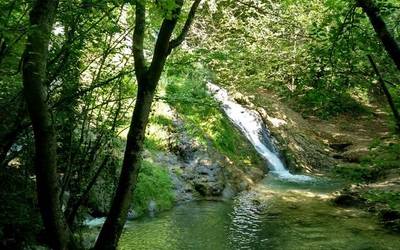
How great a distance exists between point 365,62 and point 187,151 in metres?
6.88

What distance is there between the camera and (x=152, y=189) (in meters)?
10.6

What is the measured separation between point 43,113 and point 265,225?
6569 mm

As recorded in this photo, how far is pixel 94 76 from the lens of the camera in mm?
5938

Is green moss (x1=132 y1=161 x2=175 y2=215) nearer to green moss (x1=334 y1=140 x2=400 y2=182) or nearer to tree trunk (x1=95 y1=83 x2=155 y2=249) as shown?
tree trunk (x1=95 y1=83 x2=155 y2=249)

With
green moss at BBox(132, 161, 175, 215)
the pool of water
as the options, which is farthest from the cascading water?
green moss at BBox(132, 161, 175, 215)

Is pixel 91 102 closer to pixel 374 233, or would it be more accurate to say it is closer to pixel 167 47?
pixel 167 47

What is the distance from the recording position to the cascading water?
51.6ft

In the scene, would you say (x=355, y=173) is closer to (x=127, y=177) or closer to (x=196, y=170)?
(x=127, y=177)

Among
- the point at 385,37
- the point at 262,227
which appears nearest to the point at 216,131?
the point at 262,227

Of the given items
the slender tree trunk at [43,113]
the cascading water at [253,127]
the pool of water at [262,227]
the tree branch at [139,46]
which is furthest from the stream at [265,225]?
the slender tree trunk at [43,113]

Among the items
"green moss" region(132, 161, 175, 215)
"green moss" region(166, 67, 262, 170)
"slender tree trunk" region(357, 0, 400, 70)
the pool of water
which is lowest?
the pool of water

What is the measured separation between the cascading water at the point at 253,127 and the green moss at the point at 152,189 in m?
4.92

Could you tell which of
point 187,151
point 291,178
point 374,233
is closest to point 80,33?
point 374,233

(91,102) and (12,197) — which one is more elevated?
(91,102)
